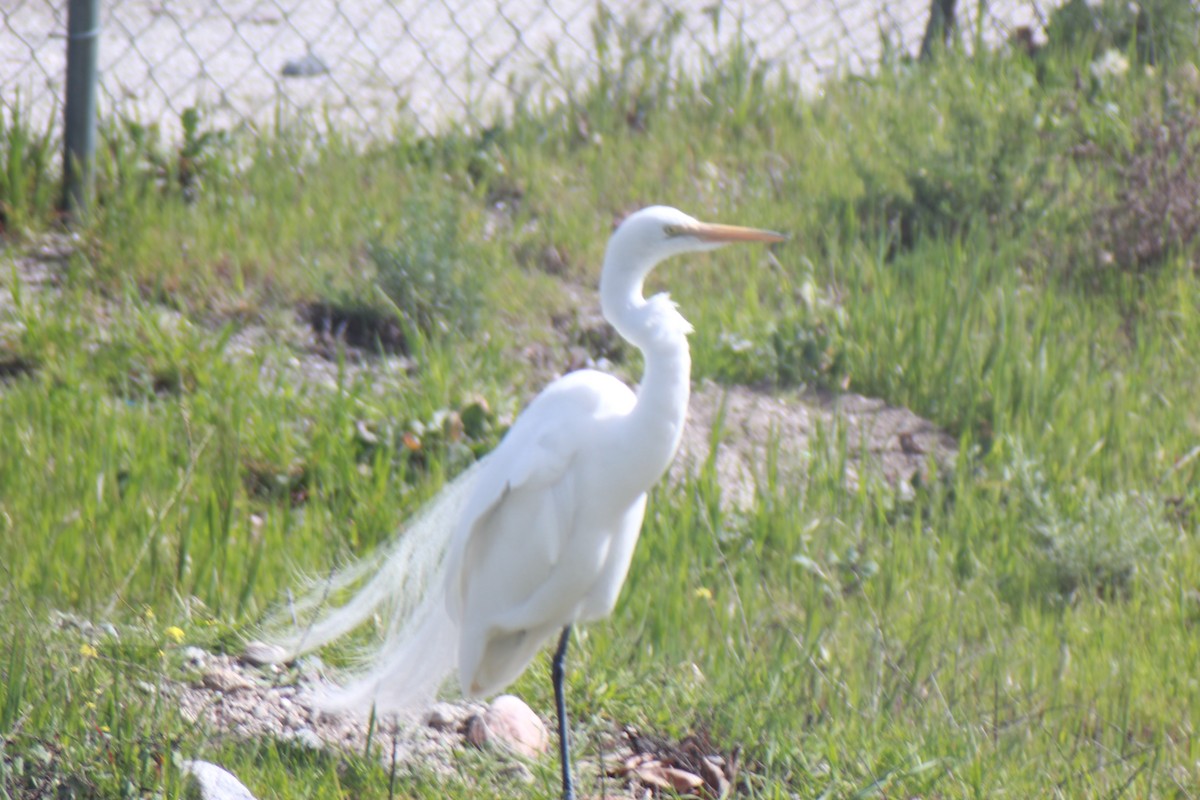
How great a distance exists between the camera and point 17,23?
609 centimetres

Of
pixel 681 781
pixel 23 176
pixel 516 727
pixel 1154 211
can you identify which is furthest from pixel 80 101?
pixel 1154 211

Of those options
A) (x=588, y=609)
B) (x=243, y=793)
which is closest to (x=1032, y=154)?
(x=588, y=609)

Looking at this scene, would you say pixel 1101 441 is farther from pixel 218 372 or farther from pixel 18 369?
pixel 18 369

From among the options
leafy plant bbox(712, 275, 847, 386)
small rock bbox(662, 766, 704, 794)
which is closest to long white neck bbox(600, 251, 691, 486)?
small rock bbox(662, 766, 704, 794)

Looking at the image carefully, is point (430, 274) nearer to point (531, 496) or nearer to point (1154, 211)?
point (531, 496)

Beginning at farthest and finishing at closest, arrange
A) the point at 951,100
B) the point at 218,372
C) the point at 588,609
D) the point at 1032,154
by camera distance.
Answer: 1. the point at 951,100
2. the point at 1032,154
3. the point at 218,372
4. the point at 588,609

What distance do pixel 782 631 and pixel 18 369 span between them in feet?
6.84

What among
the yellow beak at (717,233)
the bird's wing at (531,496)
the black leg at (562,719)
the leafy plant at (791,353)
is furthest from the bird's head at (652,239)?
the leafy plant at (791,353)

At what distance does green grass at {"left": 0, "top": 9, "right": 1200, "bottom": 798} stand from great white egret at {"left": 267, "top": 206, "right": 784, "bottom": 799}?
0.68 ft

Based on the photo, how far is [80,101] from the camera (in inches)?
172

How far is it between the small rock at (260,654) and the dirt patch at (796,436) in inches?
43.1

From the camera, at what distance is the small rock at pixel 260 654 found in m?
2.85

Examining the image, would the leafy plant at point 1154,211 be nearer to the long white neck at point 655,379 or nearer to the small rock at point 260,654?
the long white neck at point 655,379

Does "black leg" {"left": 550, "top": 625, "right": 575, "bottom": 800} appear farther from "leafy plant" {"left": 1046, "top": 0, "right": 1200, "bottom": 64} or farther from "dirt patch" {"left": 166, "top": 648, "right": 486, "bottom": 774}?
"leafy plant" {"left": 1046, "top": 0, "right": 1200, "bottom": 64}
